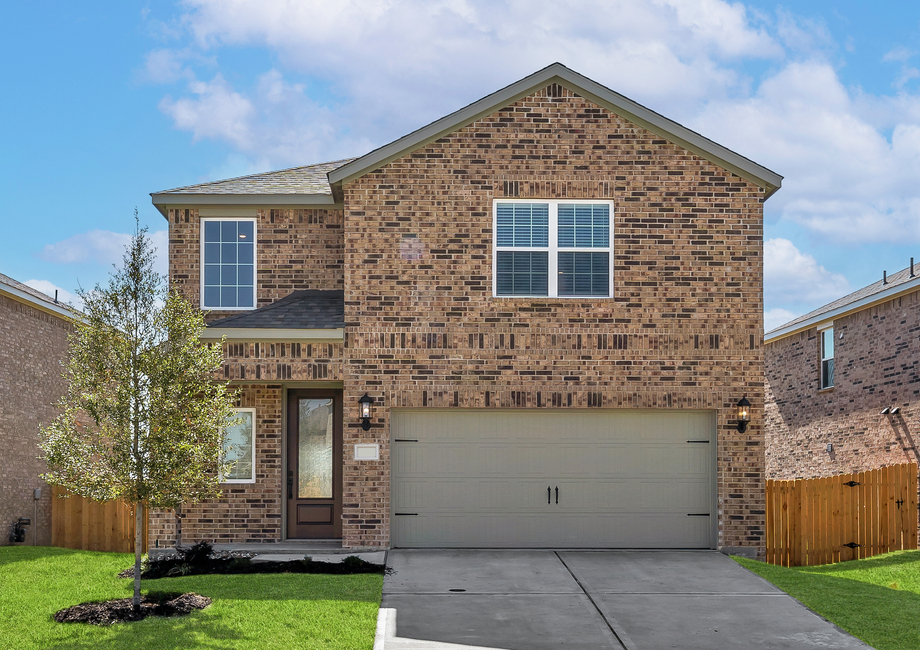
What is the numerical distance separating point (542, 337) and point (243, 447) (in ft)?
17.4

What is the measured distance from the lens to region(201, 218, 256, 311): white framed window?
16453 millimetres

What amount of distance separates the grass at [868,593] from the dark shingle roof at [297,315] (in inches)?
288

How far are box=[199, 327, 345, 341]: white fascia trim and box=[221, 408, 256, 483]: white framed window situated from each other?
1565 mm

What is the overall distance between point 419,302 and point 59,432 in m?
5.89

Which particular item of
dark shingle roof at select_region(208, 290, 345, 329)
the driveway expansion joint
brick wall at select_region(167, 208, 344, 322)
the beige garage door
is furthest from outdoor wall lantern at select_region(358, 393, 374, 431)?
the driveway expansion joint

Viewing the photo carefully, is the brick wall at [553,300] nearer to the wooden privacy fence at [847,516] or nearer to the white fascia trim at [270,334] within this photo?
the white fascia trim at [270,334]

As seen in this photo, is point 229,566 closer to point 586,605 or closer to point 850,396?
point 586,605

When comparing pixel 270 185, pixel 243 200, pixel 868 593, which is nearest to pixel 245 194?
pixel 243 200

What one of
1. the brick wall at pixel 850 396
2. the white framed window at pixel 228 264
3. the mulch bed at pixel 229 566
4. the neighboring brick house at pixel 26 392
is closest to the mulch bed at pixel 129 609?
the mulch bed at pixel 229 566

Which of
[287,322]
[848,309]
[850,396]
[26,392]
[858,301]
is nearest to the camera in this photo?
[287,322]

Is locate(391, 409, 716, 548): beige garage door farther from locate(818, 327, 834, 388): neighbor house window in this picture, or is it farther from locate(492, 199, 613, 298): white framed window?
locate(818, 327, 834, 388): neighbor house window

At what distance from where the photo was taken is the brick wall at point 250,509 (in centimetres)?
1527

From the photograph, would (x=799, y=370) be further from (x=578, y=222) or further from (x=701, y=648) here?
(x=701, y=648)

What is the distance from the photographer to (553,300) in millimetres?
15008
